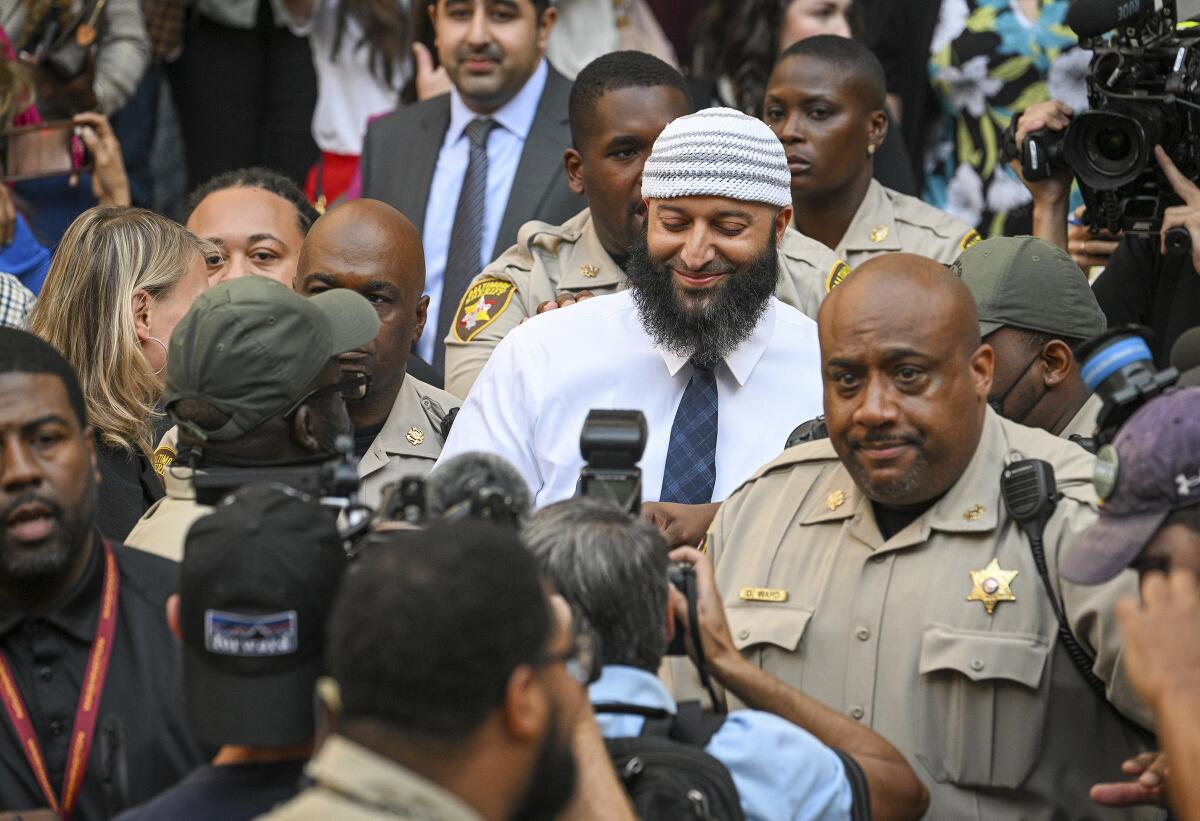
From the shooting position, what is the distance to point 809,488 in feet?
16.0

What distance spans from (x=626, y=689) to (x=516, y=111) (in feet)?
15.0

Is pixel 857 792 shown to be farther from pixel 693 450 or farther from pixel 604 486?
pixel 693 450

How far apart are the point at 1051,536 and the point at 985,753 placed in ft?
1.75

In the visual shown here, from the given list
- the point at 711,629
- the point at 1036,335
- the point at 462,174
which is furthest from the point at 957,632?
the point at 462,174

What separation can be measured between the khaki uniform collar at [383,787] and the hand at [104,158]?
18.1ft

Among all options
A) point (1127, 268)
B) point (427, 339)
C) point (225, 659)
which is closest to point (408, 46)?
point (427, 339)

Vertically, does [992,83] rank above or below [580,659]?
above

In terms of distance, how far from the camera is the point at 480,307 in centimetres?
665

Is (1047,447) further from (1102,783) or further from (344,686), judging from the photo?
(344,686)

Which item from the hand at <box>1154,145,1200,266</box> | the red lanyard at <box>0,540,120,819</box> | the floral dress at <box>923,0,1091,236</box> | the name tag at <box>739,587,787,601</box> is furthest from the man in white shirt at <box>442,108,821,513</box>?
the floral dress at <box>923,0,1091,236</box>

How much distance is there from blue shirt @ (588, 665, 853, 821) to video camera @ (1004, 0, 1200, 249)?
9.62 feet

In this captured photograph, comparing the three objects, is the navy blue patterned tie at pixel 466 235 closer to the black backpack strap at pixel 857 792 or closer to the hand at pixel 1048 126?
the hand at pixel 1048 126

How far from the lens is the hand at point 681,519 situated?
16.5 feet

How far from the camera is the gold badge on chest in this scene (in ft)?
14.6
